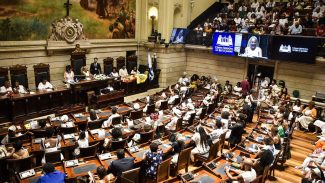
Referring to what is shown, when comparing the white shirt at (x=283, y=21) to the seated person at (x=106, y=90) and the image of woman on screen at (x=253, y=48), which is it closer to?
the image of woman on screen at (x=253, y=48)

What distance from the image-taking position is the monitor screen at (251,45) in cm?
1423

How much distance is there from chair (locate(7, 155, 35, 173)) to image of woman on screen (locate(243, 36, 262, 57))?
1201 centimetres

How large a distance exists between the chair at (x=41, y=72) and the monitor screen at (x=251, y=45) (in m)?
9.93

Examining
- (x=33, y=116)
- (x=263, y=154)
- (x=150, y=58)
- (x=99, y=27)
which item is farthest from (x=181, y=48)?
(x=263, y=154)

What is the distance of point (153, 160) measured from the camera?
19.6 feet

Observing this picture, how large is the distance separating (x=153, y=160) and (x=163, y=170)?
0.44m

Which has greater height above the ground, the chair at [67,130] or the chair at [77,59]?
the chair at [77,59]

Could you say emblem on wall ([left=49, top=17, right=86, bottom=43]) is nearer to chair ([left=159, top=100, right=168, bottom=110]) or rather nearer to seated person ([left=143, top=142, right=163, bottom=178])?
chair ([left=159, top=100, right=168, bottom=110])

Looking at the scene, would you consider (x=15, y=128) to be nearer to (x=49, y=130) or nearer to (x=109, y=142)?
(x=49, y=130)

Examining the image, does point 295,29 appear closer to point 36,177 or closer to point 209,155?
point 209,155

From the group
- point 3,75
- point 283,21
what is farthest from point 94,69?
point 283,21

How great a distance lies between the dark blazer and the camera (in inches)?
215

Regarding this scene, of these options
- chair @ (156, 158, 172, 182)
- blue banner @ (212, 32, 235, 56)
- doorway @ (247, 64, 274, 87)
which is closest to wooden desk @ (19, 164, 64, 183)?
chair @ (156, 158, 172, 182)

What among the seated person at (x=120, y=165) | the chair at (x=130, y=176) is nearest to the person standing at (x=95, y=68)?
the seated person at (x=120, y=165)
